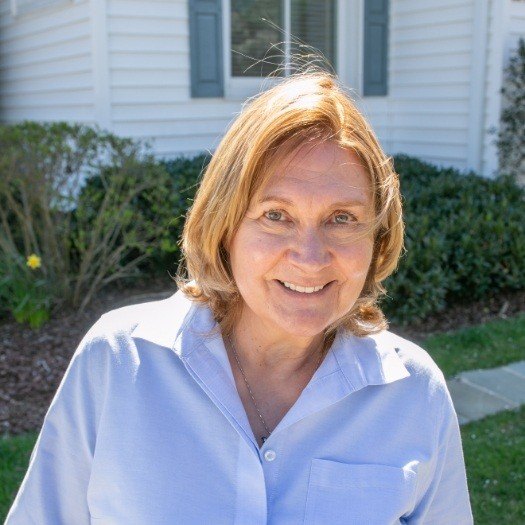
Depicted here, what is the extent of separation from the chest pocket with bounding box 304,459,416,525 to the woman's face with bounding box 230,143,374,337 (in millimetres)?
321

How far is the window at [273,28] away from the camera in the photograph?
7.95 meters

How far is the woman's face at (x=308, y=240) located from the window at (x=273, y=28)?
6282 mm

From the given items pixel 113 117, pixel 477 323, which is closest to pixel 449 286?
pixel 477 323

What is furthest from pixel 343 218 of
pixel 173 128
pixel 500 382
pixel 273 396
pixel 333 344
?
pixel 173 128

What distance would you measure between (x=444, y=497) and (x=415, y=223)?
4.34 m

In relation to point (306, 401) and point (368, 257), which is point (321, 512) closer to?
point (306, 401)

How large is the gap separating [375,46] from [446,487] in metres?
7.75

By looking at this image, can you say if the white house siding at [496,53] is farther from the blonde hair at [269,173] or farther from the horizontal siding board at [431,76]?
the blonde hair at [269,173]

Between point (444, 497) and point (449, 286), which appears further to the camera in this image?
point (449, 286)

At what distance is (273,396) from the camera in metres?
1.76

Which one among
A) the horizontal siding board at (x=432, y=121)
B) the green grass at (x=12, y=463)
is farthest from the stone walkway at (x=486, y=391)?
the horizontal siding board at (x=432, y=121)

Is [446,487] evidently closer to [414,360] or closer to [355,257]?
[414,360]

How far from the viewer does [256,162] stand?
5.21 feet

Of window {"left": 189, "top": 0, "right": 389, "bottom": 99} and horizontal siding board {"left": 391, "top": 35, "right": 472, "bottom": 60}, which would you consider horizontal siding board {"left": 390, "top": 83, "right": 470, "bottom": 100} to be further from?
horizontal siding board {"left": 391, "top": 35, "right": 472, "bottom": 60}
